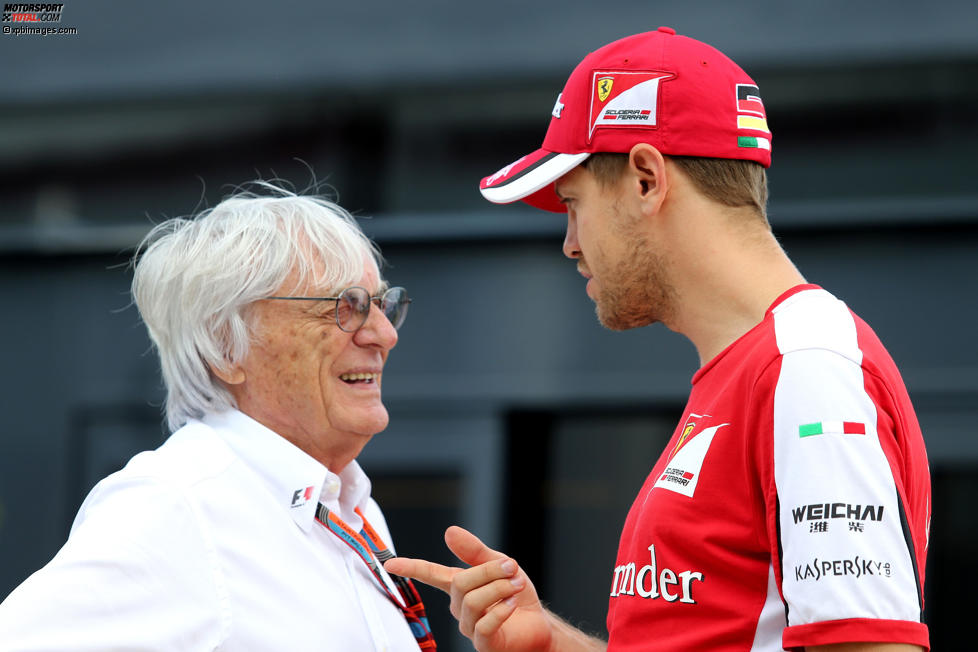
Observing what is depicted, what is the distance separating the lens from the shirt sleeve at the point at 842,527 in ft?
4.30

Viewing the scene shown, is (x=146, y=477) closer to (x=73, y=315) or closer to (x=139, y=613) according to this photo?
(x=139, y=613)

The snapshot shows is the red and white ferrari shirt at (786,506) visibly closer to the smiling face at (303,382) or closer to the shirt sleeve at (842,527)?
the shirt sleeve at (842,527)

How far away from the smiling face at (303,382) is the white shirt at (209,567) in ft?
0.26

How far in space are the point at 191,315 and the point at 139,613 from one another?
674 millimetres

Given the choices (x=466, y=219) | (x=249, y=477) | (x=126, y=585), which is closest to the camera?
(x=126, y=585)

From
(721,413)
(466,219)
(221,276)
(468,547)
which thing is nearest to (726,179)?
Answer: (721,413)

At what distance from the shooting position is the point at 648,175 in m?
1.74

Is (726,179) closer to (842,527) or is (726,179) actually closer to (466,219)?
(842,527)

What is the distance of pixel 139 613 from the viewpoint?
1810 mm

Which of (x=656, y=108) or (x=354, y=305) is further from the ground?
(x=656, y=108)

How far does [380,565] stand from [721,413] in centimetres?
98

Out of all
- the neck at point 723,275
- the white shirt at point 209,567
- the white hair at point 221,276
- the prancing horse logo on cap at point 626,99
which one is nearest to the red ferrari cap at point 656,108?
the prancing horse logo on cap at point 626,99

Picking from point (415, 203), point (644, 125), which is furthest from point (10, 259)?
point (644, 125)

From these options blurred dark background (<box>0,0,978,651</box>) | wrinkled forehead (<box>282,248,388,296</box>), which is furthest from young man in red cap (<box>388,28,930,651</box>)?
blurred dark background (<box>0,0,978,651</box>)
